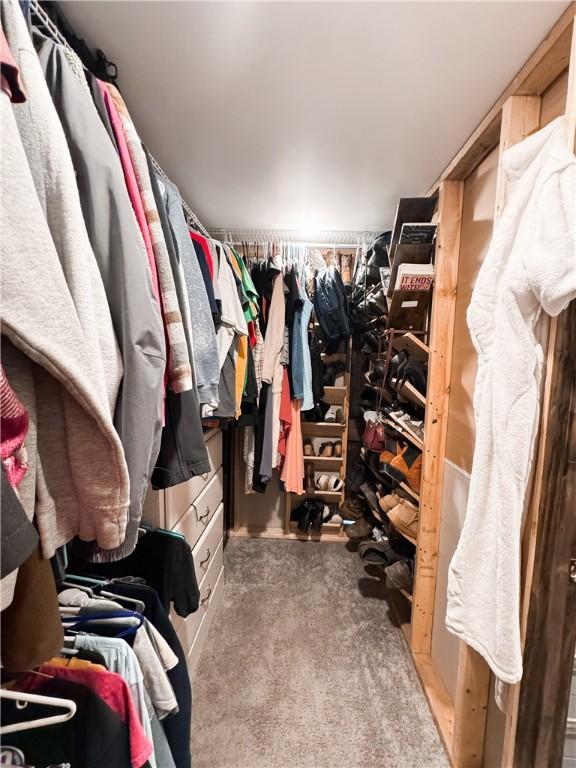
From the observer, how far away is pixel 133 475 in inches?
19.9

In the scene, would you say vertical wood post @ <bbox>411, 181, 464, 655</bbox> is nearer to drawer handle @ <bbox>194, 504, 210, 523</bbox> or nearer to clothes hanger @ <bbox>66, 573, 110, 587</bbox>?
drawer handle @ <bbox>194, 504, 210, 523</bbox>

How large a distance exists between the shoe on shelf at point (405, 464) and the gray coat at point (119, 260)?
128 centimetres

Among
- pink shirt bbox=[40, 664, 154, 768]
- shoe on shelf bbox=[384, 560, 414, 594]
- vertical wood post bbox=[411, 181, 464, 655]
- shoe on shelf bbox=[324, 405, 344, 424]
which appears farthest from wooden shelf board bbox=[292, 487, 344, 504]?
pink shirt bbox=[40, 664, 154, 768]

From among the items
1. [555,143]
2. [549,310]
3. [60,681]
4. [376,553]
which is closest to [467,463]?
[549,310]

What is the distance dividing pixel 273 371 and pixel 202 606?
4.07 ft

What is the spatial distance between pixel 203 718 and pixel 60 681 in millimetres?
973

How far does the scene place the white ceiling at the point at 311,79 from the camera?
73cm

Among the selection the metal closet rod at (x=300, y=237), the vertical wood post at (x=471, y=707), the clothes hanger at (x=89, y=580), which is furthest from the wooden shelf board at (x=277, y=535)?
the metal closet rod at (x=300, y=237)

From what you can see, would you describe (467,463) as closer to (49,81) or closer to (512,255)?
(512,255)

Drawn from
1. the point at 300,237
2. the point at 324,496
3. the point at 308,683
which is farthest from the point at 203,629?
the point at 300,237

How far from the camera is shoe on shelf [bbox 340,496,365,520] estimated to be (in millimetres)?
2113

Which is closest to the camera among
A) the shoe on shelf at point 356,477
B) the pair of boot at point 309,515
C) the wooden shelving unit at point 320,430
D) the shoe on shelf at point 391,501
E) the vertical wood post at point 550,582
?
the vertical wood post at point 550,582

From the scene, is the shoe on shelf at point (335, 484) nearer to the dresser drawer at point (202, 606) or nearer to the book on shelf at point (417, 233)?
the dresser drawer at point (202, 606)

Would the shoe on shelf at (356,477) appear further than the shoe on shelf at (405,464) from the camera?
Yes
